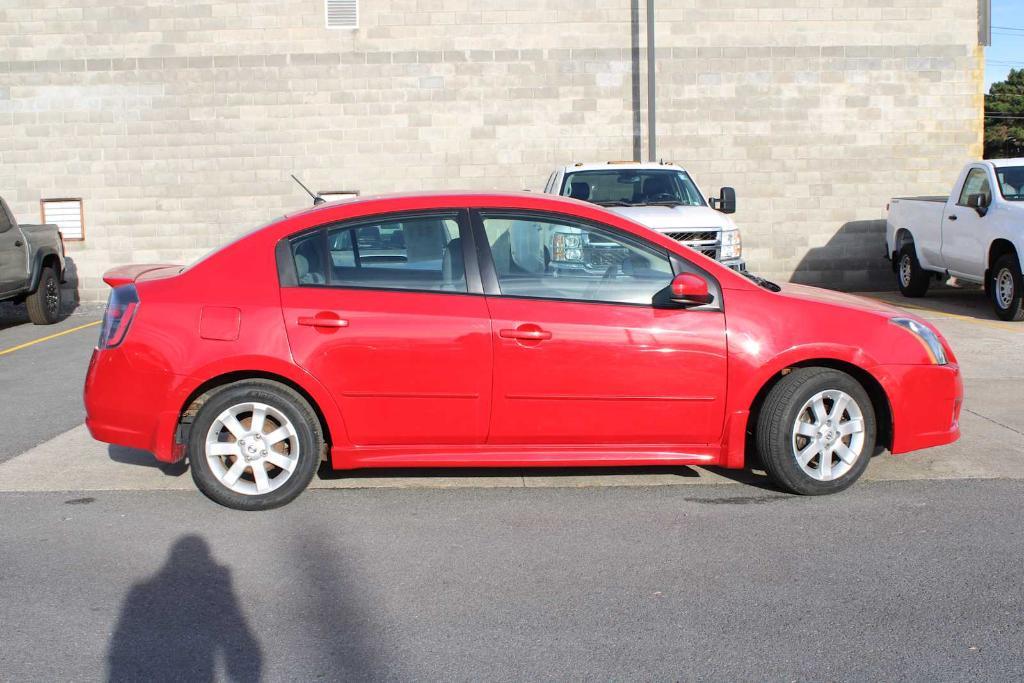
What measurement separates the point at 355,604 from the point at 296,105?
45.5 ft

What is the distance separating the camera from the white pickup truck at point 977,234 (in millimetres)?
12812

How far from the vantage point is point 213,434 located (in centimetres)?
567

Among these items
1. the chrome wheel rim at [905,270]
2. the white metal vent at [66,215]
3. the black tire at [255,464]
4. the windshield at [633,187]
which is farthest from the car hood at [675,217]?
the white metal vent at [66,215]

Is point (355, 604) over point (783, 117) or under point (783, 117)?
under

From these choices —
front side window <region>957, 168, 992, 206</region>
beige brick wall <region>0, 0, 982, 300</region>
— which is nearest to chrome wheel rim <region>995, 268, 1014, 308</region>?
front side window <region>957, 168, 992, 206</region>

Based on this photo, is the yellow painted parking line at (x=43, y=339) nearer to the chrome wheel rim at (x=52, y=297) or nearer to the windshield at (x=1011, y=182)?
the chrome wheel rim at (x=52, y=297)

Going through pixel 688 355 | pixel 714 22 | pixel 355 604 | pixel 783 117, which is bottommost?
pixel 355 604

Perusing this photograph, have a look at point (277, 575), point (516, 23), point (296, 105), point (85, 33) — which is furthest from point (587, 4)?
point (277, 575)

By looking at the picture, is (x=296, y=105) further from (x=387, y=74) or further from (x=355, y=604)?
(x=355, y=604)

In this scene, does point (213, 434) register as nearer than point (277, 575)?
No

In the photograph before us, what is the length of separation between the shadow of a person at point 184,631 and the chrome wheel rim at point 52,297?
1052 centimetres

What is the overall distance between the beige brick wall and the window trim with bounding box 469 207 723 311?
11604 millimetres

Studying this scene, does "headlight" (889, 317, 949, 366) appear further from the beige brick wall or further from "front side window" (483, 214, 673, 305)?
the beige brick wall

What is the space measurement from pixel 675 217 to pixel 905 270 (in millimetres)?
6168
